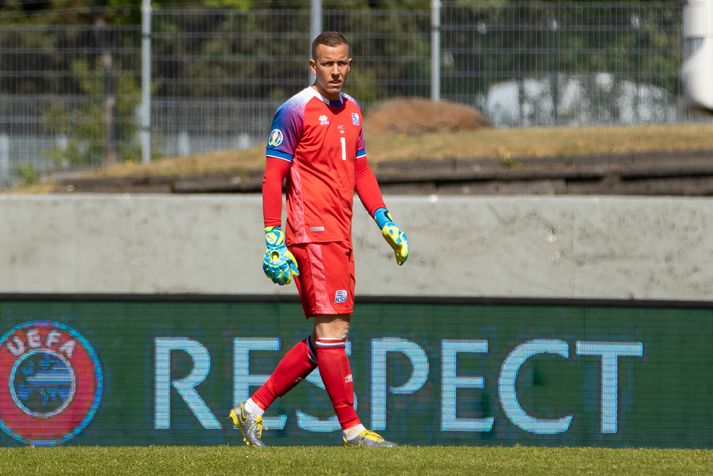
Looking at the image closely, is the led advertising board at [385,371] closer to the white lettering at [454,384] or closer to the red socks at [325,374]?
the white lettering at [454,384]

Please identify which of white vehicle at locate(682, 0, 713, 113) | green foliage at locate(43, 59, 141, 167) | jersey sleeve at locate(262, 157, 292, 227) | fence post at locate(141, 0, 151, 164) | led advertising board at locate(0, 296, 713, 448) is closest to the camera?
white vehicle at locate(682, 0, 713, 113)

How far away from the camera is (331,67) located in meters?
6.23

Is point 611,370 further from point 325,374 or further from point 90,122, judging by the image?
point 90,122

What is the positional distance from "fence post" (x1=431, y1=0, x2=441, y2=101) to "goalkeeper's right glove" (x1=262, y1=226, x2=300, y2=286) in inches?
259

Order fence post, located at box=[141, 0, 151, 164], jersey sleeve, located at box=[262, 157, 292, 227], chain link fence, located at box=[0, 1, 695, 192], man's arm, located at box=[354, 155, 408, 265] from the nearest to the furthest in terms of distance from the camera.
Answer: jersey sleeve, located at box=[262, 157, 292, 227], man's arm, located at box=[354, 155, 408, 265], chain link fence, located at box=[0, 1, 695, 192], fence post, located at box=[141, 0, 151, 164]

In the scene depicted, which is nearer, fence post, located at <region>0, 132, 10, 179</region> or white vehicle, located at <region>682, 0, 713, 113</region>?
white vehicle, located at <region>682, 0, 713, 113</region>

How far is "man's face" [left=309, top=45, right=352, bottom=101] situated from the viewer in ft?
20.4

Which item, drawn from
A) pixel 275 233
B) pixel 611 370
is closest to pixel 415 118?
pixel 611 370

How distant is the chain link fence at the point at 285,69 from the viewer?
12.1 meters

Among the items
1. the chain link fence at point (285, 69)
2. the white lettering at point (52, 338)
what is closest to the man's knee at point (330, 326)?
the white lettering at point (52, 338)

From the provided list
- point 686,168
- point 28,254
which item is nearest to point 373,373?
point 28,254

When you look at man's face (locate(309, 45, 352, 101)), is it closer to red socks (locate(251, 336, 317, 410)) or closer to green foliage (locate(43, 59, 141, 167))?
red socks (locate(251, 336, 317, 410))

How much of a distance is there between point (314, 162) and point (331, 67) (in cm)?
44

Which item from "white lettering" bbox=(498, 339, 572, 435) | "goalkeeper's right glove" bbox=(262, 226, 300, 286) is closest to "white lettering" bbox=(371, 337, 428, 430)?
"white lettering" bbox=(498, 339, 572, 435)
